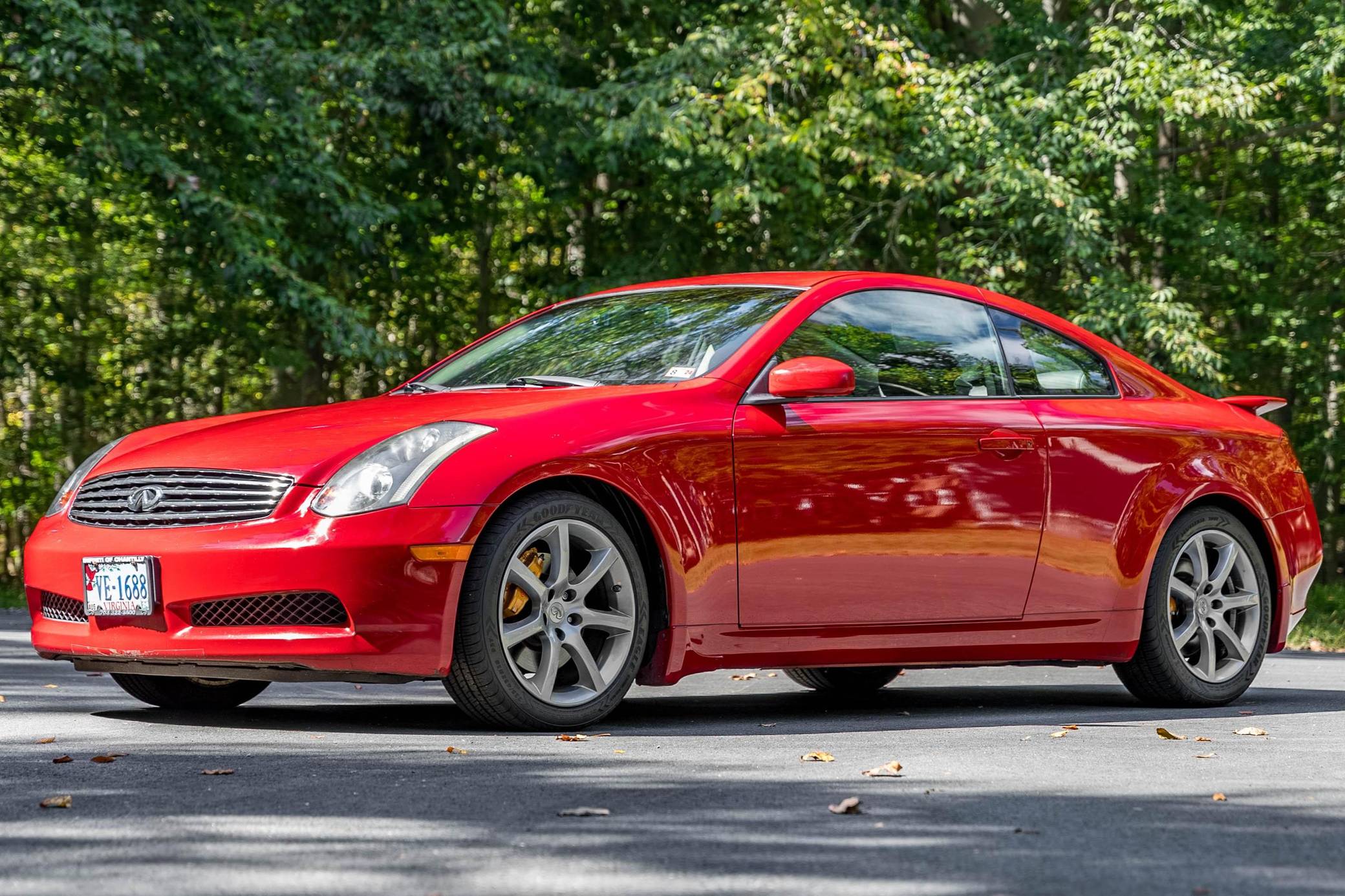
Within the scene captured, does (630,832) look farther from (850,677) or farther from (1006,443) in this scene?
(850,677)

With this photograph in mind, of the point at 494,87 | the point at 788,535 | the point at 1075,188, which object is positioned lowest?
the point at 788,535

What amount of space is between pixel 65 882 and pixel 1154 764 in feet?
10.3

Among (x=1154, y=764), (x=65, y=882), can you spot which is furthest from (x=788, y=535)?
(x=65, y=882)

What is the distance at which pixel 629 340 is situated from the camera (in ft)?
22.0

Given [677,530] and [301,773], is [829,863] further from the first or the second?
[677,530]

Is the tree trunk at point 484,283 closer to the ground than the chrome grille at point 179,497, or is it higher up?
higher up

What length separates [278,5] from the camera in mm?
18422

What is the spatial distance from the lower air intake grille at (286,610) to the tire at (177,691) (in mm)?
1003

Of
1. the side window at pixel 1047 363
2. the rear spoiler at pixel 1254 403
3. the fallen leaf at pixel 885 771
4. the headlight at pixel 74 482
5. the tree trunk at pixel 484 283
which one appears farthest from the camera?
the tree trunk at pixel 484 283

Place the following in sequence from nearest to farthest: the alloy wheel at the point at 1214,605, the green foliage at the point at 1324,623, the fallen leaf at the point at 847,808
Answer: the fallen leaf at the point at 847,808 → the alloy wheel at the point at 1214,605 → the green foliage at the point at 1324,623

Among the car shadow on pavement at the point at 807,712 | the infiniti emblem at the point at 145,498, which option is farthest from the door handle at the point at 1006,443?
the infiniti emblem at the point at 145,498

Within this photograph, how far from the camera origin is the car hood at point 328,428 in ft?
19.0

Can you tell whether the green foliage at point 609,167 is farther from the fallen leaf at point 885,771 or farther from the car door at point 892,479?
the fallen leaf at point 885,771

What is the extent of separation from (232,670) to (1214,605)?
154 inches
